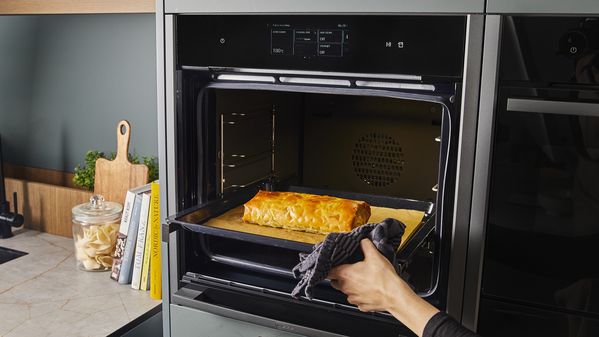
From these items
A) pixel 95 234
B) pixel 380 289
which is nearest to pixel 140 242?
pixel 95 234

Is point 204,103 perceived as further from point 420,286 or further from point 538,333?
point 538,333

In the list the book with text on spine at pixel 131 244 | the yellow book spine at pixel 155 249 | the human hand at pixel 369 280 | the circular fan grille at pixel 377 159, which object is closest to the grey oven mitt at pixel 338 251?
the human hand at pixel 369 280

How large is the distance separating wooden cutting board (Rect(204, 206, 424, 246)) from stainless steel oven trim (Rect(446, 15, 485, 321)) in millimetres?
166

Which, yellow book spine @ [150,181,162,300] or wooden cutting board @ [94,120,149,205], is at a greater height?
wooden cutting board @ [94,120,149,205]

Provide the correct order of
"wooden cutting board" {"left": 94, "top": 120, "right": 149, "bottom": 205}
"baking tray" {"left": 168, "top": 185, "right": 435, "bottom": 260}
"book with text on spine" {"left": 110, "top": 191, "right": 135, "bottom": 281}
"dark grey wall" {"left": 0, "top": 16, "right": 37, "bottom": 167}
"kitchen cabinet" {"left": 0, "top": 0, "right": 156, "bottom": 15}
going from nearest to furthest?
1. "baking tray" {"left": 168, "top": 185, "right": 435, "bottom": 260}
2. "kitchen cabinet" {"left": 0, "top": 0, "right": 156, "bottom": 15}
3. "book with text on spine" {"left": 110, "top": 191, "right": 135, "bottom": 281}
4. "wooden cutting board" {"left": 94, "top": 120, "right": 149, "bottom": 205}
5. "dark grey wall" {"left": 0, "top": 16, "right": 37, "bottom": 167}

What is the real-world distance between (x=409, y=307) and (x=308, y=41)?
544 mm

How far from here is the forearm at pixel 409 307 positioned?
996 millimetres

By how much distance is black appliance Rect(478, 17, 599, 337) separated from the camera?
3.35 feet

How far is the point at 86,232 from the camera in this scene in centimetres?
187

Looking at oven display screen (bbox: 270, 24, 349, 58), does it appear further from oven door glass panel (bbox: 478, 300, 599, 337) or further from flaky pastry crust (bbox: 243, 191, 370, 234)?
oven door glass panel (bbox: 478, 300, 599, 337)

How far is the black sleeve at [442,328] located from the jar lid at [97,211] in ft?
3.92

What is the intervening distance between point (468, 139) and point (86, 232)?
4.09 feet

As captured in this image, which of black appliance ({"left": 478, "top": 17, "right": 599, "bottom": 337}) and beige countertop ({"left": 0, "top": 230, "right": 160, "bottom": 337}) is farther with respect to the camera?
beige countertop ({"left": 0, "top": 230, "right": 160, "bottom": 337})

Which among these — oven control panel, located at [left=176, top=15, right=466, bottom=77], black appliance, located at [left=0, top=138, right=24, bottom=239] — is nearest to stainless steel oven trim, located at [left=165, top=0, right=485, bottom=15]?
oven control panel, located at [left=176, top=15, right=466, bottom=77]
